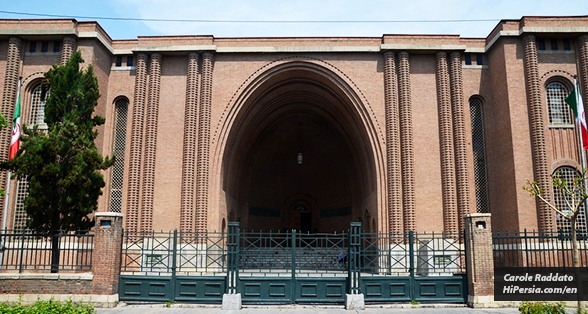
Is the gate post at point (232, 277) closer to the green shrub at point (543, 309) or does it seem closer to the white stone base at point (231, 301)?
the white stone base at point (231, 301)

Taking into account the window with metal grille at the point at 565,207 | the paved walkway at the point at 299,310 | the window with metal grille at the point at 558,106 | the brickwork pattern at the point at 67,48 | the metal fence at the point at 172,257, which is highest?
the brickwork pattern at the point at 67,48

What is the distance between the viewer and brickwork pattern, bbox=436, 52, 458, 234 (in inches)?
830

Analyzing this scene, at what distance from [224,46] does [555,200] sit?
54.5 feet

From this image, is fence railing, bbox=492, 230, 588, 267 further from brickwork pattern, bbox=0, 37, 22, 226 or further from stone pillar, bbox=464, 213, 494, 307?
brickwork pattern, bbox=0, 37, 22, 226

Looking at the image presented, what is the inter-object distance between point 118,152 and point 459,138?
16.3 m

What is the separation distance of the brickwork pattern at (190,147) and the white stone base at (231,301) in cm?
831

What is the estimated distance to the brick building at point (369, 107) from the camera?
2084 cm

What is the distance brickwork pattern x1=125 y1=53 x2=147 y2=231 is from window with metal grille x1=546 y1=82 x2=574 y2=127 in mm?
18779

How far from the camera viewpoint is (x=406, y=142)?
71.1 ft

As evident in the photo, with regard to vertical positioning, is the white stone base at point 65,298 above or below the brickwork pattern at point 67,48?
below

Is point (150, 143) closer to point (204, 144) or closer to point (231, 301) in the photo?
point (204, 144)

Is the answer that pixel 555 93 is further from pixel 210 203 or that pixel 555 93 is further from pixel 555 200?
pixel 210 203

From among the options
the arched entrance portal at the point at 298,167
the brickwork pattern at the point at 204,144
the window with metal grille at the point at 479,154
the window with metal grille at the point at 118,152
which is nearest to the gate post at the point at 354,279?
the brickwork pattern at the point at 204,144

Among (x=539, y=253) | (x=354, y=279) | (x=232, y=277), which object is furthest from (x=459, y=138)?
(x=232, y=277)
